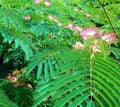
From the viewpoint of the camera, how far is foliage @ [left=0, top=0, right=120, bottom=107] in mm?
867

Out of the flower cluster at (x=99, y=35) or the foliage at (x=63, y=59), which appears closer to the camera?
the foliage at (x=63, y=59)

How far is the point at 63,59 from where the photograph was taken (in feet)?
3.37

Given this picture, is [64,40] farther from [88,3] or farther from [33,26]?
[88,3]

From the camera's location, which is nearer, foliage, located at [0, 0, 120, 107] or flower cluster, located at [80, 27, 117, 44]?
foliage, located at [0, 0, 120, 107]

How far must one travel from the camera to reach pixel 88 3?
2020 millimetres

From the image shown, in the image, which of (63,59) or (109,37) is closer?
(63,59)

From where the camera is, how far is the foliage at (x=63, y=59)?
0.87m

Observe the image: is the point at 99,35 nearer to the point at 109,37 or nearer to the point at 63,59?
the point at 109,37

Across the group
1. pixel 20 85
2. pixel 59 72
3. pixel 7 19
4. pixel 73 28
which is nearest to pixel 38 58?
pixel 7 19

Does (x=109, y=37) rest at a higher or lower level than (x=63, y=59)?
higher

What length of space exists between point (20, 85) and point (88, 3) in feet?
1.99

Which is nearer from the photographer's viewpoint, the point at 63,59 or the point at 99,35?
the point at 63,59

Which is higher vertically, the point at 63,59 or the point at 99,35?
the point at 99,35

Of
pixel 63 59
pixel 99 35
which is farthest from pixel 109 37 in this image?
pixel 63 59
